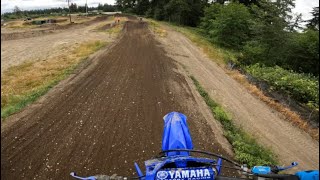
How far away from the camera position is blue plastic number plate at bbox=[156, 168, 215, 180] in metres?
3.76

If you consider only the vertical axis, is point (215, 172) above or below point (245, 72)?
above

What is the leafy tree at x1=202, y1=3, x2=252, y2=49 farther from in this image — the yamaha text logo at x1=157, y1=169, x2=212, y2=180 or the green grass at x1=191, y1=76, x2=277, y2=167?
the yamaha text logo at x1=157, y1=169, x2=212, y2=180

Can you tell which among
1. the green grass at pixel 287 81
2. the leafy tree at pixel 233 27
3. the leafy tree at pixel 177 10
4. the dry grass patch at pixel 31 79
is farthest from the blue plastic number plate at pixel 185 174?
the leafy tree at pixel 177 10

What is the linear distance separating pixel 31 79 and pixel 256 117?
11.5m

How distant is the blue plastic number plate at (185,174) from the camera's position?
3755 mm

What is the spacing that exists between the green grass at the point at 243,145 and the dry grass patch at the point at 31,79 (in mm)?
7729

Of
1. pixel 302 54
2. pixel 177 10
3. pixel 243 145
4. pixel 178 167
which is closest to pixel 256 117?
pixel 243 145

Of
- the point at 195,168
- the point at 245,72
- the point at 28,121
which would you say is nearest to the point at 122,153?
the point at 28,121

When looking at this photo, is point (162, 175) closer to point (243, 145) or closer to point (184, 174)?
point (184, 174)

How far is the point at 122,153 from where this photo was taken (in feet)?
27.6

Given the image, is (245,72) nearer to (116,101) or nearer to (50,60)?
(116,101)

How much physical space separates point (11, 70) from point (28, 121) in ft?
20.5


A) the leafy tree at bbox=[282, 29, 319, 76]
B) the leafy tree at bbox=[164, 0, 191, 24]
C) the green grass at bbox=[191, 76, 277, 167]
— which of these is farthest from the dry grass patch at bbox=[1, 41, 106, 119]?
the leafy tree at bbox=[164, 0, 191, 24]

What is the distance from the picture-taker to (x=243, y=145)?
9.88 metres
